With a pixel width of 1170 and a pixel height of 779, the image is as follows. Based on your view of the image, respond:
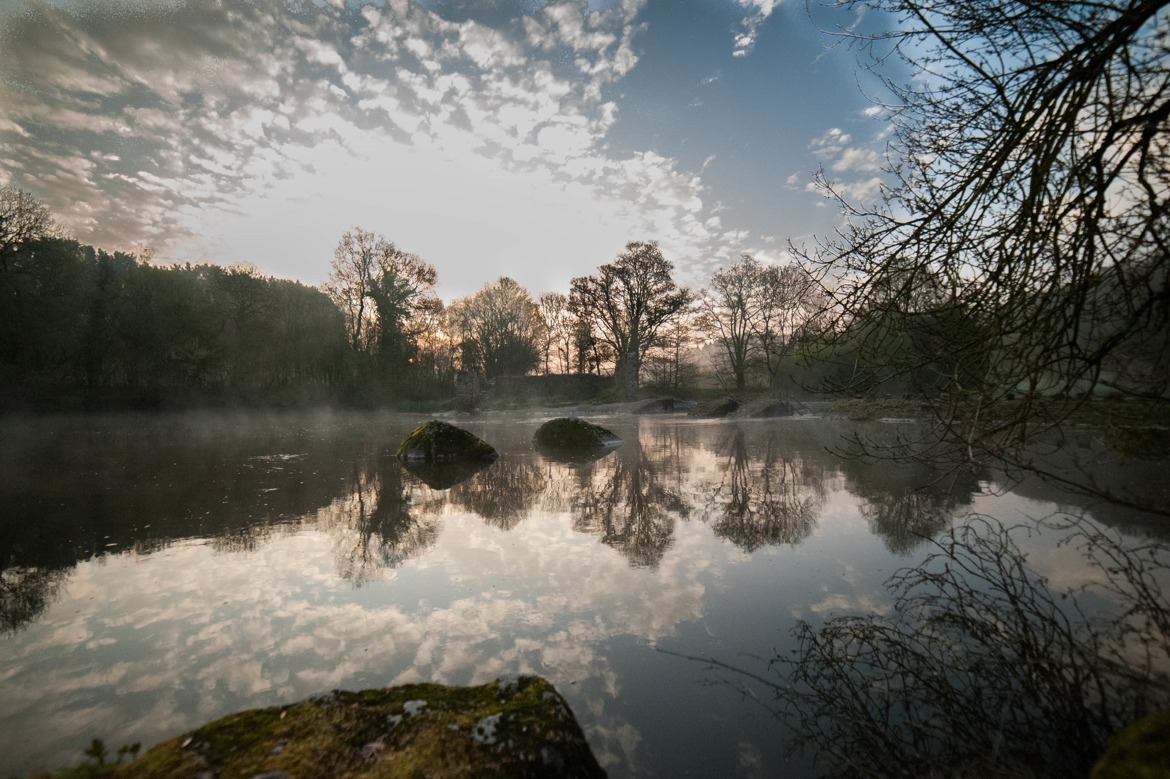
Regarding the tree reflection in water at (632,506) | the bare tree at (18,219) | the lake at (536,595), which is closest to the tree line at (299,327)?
the bare tree at (18,219)

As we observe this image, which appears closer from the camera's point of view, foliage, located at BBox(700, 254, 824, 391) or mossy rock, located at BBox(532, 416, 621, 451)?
mossy rock, located at BBox(532, 416, 621, 451)

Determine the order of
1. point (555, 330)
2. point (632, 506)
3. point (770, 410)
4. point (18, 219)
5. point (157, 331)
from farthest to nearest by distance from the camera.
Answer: point (555, 330)
point (157, 331)
point (770, 410)
point (18, 219)
point (632, 506)

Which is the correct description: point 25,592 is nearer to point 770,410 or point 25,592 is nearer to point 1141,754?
point 1141,754

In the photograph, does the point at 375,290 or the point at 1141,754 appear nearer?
the point at 1141,754

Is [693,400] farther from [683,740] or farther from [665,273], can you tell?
[683,740]

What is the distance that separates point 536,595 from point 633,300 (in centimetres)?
3605

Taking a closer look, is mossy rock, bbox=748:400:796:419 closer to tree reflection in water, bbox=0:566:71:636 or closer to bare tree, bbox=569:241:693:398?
bare tree, bbox=569:241:693:398

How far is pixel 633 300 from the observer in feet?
126

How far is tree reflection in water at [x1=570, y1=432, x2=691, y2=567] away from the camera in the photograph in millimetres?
4918

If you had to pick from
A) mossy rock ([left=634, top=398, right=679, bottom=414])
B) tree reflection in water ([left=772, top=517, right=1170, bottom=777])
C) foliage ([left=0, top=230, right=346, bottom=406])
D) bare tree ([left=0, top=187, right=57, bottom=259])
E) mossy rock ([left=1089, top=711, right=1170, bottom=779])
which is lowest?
mossy rock ([left=634, top=398, right=679, bottom=414])

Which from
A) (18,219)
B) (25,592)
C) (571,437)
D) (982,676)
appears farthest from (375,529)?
(18,219)

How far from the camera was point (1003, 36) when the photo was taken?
11.4 ft

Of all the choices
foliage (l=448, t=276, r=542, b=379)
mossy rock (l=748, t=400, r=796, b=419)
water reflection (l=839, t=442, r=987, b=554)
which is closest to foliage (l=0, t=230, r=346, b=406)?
foliage (l=448, t=276, r=542, b=379)

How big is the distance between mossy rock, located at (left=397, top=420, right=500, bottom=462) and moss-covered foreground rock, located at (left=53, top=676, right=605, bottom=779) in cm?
911
